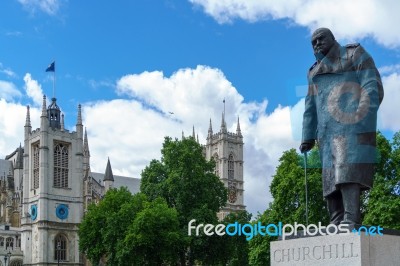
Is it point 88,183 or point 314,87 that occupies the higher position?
point 88,183

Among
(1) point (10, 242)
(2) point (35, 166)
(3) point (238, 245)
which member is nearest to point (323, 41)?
(3) point (238, 245)

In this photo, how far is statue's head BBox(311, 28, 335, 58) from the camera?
44.2 feet

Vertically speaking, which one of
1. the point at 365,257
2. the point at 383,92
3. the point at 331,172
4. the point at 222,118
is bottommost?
the point at 365,257

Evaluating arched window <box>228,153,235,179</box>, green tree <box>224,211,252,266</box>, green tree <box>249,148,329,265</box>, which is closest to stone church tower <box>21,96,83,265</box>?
green tree <box>224,211,252,266</box>

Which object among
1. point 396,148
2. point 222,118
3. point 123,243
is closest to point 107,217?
point 123,243

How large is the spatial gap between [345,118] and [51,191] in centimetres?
6397

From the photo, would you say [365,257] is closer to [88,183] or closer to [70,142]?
[70,142]

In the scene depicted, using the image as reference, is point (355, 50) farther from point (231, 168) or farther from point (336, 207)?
point (231, 168)

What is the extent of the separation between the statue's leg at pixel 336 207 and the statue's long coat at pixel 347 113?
0.45 ft

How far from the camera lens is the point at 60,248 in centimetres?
7188

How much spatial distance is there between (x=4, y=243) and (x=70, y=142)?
1311cm

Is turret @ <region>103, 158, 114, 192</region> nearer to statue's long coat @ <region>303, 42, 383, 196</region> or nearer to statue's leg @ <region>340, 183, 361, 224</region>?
statue's long coat @ <region>303, 42, 383, 196</region>

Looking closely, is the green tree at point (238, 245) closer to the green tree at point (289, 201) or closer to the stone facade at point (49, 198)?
the green tree at point (289, 201)

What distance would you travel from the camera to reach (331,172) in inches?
511
